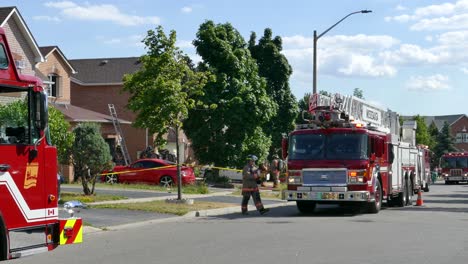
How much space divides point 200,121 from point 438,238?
2674 centimetres

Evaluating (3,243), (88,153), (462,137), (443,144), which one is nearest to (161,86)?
(88,153)

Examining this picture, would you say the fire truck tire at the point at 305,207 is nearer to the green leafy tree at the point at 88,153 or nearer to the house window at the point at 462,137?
the green leafy tree at the point at 88,153

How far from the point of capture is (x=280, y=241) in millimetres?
14703

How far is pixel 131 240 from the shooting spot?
602 inches

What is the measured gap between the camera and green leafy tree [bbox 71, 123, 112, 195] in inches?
960

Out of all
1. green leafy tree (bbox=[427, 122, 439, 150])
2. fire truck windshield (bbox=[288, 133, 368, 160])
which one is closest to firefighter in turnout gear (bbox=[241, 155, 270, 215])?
fire truck windshield (bbox=[288, 133, 368, 160])

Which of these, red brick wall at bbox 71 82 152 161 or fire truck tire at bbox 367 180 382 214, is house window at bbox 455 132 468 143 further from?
fire truck tire at bbox 367 180 382 214

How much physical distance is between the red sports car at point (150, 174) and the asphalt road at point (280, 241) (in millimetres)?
13098

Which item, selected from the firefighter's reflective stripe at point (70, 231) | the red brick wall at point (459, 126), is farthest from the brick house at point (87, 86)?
the red brick wall at point (459, 126)

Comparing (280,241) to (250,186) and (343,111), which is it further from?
(343,111)

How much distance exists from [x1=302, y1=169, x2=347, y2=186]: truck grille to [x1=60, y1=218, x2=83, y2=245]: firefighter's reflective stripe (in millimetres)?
11515

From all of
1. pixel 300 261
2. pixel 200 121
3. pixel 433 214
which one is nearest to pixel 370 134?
pixel 433 214

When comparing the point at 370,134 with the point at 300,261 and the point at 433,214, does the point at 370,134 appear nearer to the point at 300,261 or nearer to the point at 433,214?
the point at 433,214

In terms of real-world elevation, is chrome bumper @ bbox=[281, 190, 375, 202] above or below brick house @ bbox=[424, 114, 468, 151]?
below
